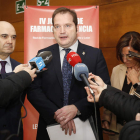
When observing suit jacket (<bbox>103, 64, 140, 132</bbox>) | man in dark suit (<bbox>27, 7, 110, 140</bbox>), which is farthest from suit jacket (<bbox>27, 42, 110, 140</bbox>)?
suit jacket (<bbox>103, 64, 140, 132</bbox>)

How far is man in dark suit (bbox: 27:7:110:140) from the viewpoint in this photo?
1.51 m

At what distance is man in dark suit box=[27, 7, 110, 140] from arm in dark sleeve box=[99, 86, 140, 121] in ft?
1.51

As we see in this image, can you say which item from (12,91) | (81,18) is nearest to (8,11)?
(81,18)

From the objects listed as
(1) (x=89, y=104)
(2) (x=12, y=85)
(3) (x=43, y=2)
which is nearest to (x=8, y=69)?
(2) (x=12, y=85)

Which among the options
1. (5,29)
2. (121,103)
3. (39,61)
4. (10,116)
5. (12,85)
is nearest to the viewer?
(121,103)

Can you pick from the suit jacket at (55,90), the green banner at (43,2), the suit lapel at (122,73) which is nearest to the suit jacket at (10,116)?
the suit jacket at (55,90)

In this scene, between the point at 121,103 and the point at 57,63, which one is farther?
the point at 57,63

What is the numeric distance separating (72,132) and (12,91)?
615 millimetres

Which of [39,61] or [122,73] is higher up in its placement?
[39,61]

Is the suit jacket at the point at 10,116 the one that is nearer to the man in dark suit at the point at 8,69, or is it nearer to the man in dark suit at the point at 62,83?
the man in dark suit at the point at 8,69

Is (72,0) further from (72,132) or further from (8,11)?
(72,132)

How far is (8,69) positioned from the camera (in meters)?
1.65

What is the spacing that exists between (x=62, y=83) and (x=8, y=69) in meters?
0.55

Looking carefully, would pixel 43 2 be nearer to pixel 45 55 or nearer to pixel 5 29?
pixel 5 29
